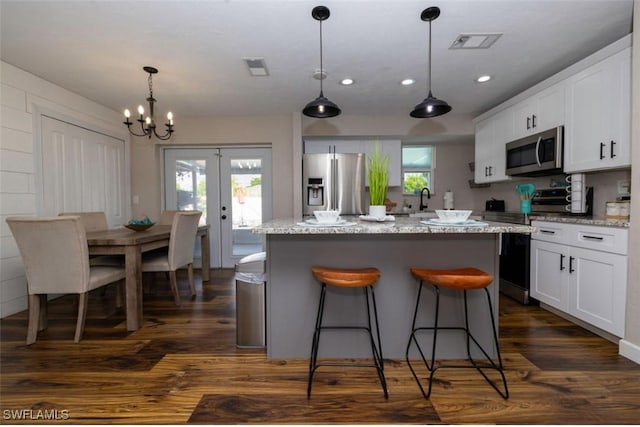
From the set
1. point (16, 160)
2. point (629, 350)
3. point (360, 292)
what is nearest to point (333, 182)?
point (360, 292)

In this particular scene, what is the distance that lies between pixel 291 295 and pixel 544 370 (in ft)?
5.44

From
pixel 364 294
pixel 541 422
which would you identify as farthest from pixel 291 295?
pixel 541 422

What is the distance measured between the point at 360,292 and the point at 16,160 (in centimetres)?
350

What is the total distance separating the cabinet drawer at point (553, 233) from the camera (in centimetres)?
238

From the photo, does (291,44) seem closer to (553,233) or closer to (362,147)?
(362,147)

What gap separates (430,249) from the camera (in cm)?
176

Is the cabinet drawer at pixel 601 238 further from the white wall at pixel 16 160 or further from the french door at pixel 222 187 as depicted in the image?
the white wall at pixel 16 160

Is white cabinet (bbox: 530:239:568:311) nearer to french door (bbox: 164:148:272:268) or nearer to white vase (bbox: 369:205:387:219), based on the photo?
white vase (bbox: 369:205:387:219)

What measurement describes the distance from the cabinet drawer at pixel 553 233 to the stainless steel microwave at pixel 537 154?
1.93ft

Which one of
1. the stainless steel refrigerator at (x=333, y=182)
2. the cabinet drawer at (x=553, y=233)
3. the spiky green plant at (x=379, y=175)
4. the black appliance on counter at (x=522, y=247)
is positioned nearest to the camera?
the spiky green plant at (x=379, y=175)

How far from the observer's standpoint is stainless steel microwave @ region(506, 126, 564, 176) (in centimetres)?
263

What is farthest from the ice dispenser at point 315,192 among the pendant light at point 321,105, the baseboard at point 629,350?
the baseboard at point 629,350

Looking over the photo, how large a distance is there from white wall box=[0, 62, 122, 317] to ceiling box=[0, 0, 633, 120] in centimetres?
18

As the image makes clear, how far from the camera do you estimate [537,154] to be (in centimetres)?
281
